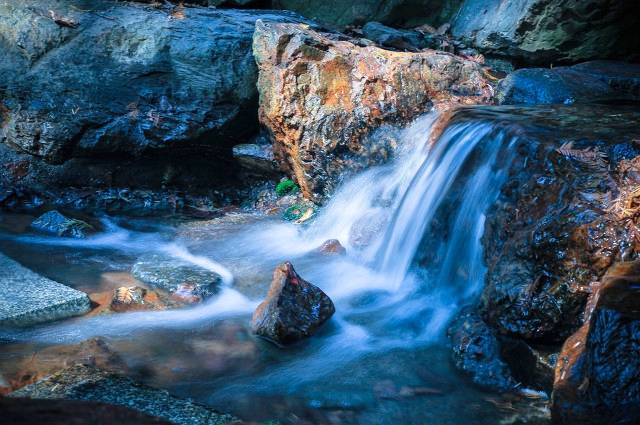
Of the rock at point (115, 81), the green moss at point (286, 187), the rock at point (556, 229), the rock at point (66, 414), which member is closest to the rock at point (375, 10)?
the rock at point (115, 81)

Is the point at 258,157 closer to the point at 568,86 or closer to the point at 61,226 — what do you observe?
the point at 61,226

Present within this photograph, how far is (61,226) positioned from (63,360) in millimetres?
2988

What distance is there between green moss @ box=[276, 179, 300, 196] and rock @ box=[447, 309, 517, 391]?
3609mm

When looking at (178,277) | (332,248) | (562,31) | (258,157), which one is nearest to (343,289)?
(332,248)

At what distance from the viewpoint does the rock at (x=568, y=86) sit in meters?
6.03

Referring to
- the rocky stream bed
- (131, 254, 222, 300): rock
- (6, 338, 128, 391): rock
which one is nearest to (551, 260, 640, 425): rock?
Answer: the rocky stream bed

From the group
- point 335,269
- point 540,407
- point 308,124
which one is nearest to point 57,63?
point 308,124

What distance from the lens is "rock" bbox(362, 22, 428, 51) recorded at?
791cm

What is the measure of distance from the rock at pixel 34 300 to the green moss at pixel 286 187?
3253 millimetres

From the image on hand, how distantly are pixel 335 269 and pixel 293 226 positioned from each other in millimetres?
1361

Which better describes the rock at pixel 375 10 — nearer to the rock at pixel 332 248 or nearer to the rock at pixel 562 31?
the rock at pixel 562 31

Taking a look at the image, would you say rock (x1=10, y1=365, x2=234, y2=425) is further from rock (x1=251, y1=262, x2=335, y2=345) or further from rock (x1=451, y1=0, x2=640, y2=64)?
rock (x1=451, y1=0, x2=640, y2=64)

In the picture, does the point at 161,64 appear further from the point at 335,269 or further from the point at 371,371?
the point at 371,371

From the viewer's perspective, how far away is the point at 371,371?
369cm
